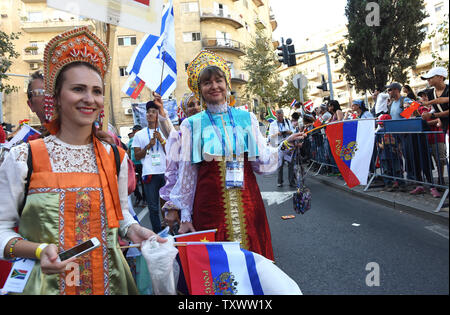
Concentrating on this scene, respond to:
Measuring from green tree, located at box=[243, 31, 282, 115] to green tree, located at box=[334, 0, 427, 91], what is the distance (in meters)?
1.79

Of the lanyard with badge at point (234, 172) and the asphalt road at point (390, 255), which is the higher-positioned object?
the lanyard with badge at point (234, 172)

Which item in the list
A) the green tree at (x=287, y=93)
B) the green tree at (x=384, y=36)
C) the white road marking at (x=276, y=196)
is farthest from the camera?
the white road marking at (x=276, y=196)

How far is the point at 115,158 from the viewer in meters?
1.59

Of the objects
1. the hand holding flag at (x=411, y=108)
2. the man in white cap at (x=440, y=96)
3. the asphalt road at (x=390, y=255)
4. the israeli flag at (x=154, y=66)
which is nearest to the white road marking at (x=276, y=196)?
the israeli flag at (x=154, y=66)

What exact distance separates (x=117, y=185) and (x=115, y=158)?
5.4 inches

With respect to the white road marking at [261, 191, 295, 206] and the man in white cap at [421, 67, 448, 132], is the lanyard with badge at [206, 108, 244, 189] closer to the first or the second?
the man in white cap at [421, 67, 448, 132]

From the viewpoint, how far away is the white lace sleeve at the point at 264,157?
2301mm

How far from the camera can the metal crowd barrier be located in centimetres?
92

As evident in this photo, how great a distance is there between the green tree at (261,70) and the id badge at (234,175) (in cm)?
132

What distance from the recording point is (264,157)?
2.30 m

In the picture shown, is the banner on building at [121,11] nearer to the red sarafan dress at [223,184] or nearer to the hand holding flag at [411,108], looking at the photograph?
the red sarafan dress at [223,184]

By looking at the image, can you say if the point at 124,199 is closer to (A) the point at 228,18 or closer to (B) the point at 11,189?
(B) the point at 11,189

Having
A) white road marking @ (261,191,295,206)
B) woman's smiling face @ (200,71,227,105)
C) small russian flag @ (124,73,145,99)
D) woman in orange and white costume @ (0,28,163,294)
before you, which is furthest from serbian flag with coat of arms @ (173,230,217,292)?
white road marking @ (261,191,295,206)

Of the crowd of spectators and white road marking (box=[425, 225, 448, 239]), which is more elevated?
the crowd of spectators
